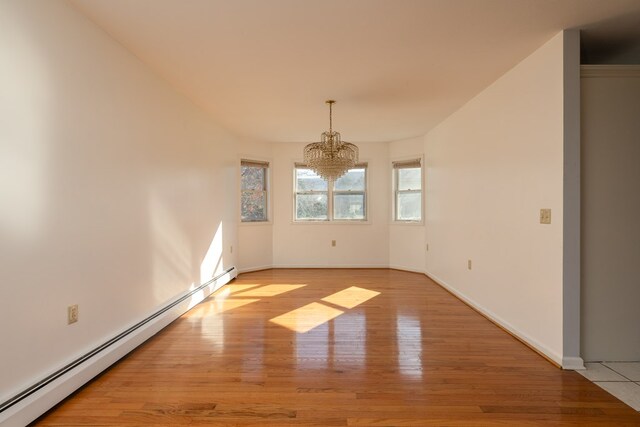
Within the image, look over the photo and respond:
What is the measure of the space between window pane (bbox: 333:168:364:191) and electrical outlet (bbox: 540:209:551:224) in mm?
4076

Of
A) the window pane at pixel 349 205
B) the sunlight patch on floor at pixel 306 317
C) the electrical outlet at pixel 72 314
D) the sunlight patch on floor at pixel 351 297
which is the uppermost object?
the window pane at pixel 349 205

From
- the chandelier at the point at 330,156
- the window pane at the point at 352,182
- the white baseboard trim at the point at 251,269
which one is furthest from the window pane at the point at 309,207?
the chandelier at the point at 330,156

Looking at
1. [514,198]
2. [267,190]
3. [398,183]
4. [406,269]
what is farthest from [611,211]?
[267,190]

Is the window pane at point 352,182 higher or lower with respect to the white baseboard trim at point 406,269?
higher

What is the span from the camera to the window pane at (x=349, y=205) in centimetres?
659

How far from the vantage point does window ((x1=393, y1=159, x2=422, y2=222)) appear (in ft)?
19.9

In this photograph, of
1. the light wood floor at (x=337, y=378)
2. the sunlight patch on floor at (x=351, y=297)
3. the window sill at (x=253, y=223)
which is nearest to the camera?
the light wood floor at (x=337, y=378)

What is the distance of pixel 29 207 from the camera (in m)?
1.81

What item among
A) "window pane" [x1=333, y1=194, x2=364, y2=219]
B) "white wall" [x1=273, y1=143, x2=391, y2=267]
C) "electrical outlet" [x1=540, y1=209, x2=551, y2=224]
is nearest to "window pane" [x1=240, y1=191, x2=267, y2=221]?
"white wall" [x1=273, y1=143, x2=391, y2=267]

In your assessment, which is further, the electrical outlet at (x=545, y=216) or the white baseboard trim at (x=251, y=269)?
the white baseboard trim at (x=251, y=269)

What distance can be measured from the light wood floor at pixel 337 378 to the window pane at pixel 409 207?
2.66 m

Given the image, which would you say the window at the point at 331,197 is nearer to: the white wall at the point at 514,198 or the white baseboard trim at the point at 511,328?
the white wall at the point at 514,198

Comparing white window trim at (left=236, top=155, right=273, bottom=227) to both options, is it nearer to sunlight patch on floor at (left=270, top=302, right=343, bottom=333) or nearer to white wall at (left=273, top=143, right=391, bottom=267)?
white wall at (left=273, top=143, right=391, bottom=267)

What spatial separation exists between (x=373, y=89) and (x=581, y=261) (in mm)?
2393
